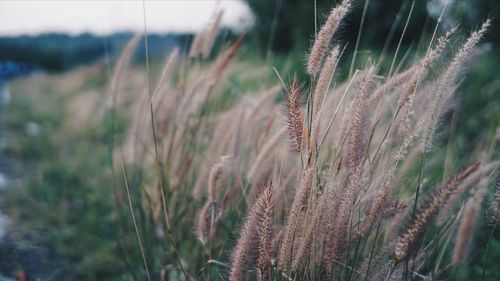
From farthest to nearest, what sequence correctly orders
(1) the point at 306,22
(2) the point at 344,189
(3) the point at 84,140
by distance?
(1) the point at 306,22, (3) the point at 84,140, (2) the point at 344,189

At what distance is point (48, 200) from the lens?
9.51 ft

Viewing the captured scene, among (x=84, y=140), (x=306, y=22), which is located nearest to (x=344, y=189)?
(x=84, y=140)

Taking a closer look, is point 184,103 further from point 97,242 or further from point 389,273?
point 389,273

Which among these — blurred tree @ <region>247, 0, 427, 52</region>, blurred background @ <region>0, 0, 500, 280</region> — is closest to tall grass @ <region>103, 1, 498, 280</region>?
blurred background @ <region>0, 0, 500, 280</region>

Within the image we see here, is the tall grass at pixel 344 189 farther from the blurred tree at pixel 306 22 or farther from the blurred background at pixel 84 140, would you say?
the blurred tree at pixel 306 22

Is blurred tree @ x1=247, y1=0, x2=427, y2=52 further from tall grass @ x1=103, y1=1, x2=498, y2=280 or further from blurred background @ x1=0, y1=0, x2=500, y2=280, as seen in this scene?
tall grass @ x1=103, y1=1, x2=498, y2=280

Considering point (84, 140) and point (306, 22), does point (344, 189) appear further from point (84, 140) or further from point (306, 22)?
point (306, 22)

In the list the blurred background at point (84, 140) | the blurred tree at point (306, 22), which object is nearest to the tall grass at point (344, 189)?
→ the blurred background at point (84, 140)

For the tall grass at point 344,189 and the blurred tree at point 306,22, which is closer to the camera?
the tall grass at point 344,189

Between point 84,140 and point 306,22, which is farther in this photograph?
point 306,22

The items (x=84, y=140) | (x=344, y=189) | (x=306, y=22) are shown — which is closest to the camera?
(x=344, y=189)

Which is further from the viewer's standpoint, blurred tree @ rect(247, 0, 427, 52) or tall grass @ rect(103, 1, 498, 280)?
blurred tree @ rect(247, 0, 427, 52)

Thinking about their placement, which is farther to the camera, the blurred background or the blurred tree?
the blurred tree

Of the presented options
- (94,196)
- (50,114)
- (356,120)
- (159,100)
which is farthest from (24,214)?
(50,114)
